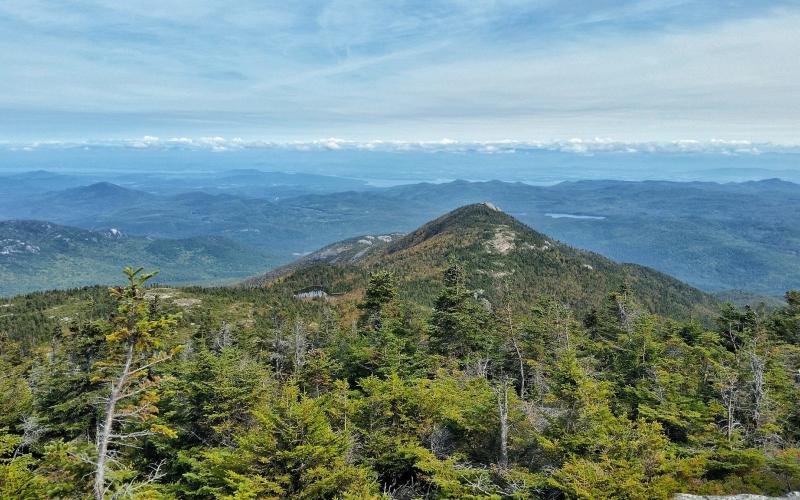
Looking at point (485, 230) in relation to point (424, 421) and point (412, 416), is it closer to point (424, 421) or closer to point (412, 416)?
point (412, 416)

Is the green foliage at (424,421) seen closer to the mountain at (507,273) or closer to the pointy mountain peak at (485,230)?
the mountain at (507,273)

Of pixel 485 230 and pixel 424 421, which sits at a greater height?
pixel 424 421

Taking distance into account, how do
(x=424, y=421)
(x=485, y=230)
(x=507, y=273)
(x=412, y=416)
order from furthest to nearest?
(x=485, y=230) → (x=507, y=273) → (x=412, y=416) → (x=424, y=421)

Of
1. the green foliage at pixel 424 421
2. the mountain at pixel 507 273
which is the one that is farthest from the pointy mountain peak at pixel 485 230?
the green foliage at pixel 424 421

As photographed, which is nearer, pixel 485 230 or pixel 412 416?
pixel 412 416

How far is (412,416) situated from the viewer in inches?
1031

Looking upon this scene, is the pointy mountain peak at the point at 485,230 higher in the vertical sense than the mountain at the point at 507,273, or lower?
higher

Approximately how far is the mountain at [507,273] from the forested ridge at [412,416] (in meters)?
62.8

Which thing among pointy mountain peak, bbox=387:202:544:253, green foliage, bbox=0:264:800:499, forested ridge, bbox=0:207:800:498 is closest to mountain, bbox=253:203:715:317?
pointy mountain peak, bbox=387:202:544:253

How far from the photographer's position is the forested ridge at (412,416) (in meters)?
18.4

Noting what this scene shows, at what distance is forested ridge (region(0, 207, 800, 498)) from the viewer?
18.4m

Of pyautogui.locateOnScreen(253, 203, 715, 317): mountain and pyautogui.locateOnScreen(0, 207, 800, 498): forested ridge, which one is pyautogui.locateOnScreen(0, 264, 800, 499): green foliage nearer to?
pyautogui.locateOnScreen(0, 207, 800, 498): forested ridge

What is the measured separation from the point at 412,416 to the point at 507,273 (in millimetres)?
120303

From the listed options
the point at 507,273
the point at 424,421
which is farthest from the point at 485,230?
the point at 424,421
